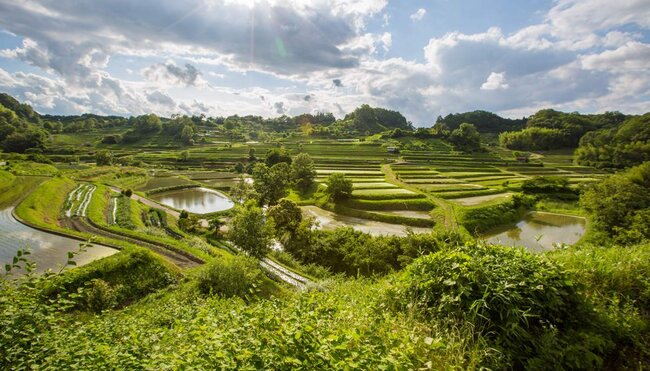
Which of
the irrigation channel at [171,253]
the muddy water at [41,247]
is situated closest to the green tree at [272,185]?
the irrigation channel at [171,253]

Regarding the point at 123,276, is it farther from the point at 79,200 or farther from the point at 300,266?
the point at 79,200

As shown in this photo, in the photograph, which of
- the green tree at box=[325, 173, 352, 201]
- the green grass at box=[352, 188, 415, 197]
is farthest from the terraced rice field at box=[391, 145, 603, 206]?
the green tree at box=[325, 173, 352, 201]

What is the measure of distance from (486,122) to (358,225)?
135 meters

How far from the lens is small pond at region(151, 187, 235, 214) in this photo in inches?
1687

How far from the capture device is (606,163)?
6494 cm

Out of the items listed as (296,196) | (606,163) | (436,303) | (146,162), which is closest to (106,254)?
(436,303)

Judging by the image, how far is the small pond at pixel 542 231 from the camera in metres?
28.8

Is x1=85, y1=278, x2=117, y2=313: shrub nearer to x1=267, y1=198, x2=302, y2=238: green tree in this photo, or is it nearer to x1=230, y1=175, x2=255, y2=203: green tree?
x1=267, y1=198, x2=302, y2=238: green tree

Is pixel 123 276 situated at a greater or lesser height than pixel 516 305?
lesser

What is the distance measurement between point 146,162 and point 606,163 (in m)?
106

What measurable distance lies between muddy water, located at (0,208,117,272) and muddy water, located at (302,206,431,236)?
19163 millimetres

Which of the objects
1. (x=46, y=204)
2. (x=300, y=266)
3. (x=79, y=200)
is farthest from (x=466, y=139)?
(x=46, y=204)

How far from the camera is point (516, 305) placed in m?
4.41

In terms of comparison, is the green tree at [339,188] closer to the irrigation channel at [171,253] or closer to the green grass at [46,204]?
the irrigation channel at [171,253]
